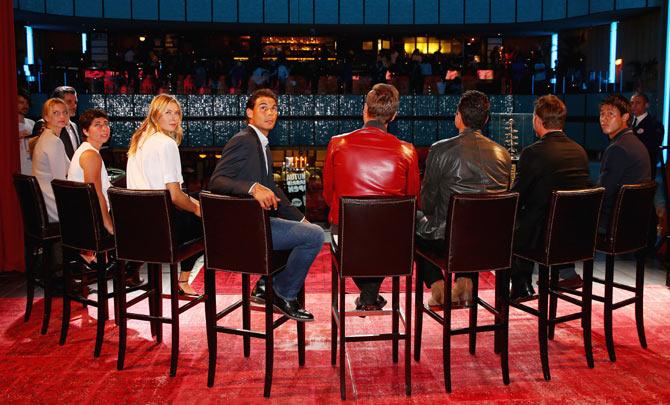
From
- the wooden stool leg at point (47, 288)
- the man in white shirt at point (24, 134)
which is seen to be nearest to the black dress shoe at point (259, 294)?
the wooden stool leg at point (47, 288)

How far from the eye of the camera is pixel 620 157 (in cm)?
418

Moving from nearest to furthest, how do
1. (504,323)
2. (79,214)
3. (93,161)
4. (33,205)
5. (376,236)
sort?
1. (376,236)
2. (504,323)
3. (79,214)
4. (93,161)
5. (33,205)

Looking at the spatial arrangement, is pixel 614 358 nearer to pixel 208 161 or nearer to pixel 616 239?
pixel 616 239

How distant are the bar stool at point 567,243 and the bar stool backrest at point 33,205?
8.83ft

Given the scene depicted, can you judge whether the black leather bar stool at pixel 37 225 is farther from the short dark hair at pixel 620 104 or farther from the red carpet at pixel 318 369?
the short dark hair at pixel 620 104

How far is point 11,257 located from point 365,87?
9.30 metres

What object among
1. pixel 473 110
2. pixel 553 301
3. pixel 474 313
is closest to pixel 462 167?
pixel 473 110

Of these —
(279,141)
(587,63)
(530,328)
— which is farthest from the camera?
(587,63)

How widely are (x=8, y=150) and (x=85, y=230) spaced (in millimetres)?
1892

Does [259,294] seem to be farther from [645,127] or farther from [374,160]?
[645,127]

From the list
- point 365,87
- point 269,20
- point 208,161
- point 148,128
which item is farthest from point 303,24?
point 148,128

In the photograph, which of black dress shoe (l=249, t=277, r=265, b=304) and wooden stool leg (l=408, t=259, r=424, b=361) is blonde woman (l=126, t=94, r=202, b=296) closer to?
black dress shoe (l=249, t=277, r=265, b=304)

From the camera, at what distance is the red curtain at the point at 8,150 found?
4.84 meters

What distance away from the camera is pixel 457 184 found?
11.7ft
